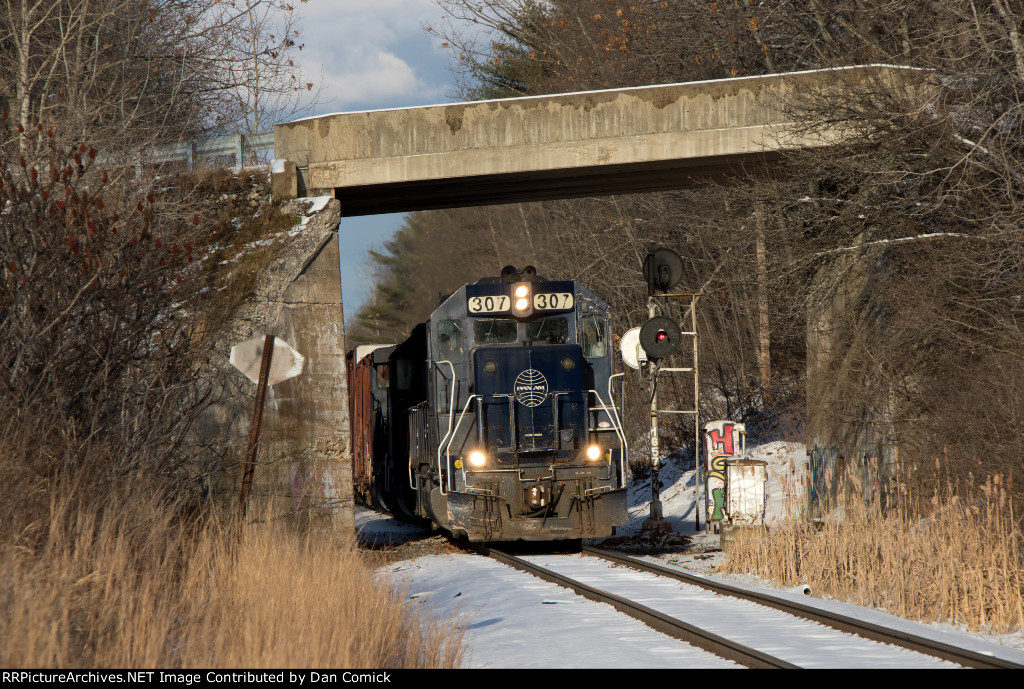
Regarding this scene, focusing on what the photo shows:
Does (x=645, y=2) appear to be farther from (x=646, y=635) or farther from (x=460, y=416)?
(x=646, y=635)

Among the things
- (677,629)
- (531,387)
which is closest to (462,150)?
(531,387)

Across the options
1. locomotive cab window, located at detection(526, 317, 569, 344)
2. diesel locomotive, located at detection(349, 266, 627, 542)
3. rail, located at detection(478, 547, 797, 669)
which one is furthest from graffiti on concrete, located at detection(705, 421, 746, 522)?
rail, located at detection(478, 547, 797, 669)

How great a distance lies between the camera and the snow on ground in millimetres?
6949

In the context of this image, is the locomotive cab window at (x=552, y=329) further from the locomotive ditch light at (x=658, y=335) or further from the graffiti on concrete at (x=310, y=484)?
the graffiti on concrete at (x=310, y=484)

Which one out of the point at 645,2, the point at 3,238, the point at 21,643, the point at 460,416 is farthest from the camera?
the point at 645,2

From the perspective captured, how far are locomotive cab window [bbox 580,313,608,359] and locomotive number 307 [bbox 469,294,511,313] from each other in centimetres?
115

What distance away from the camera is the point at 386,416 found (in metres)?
20.0

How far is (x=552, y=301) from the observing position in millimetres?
13422

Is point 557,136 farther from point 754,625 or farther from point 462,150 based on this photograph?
point 754,625

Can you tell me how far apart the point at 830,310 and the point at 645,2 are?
12.9 meters

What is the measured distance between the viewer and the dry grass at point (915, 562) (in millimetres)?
9180

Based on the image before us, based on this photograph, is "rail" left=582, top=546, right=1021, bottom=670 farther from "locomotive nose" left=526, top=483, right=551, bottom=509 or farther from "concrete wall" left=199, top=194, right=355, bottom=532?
"concrete wall" left=199, top=194, right=355, bottom=532

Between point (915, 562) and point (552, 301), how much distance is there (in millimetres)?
5746

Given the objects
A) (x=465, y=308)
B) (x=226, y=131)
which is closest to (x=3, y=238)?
(x=465, y=308)
